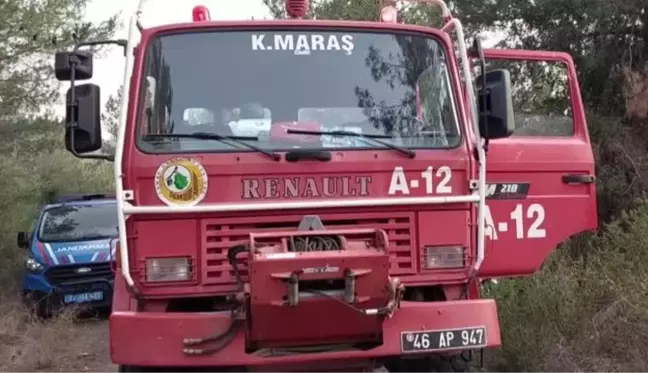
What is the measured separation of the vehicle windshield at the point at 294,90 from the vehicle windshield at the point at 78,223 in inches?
297

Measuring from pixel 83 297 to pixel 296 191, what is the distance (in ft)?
25.0

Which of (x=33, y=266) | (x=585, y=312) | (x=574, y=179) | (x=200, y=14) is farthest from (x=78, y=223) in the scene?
(x=574, y=179)

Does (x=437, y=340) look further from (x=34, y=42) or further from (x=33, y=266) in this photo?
(x=34, y=42)

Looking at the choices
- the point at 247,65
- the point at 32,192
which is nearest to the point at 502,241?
the point at 247,65

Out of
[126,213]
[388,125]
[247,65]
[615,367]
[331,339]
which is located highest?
[247,65]

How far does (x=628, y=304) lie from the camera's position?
5633mm

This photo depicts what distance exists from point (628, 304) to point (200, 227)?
288 centimetres

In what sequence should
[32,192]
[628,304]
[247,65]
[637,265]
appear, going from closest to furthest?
[247,65]
[628,304]
[637,265]
[32,192]

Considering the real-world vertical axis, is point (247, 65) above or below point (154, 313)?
above

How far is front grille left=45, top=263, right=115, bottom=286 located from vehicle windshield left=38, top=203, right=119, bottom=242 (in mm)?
594

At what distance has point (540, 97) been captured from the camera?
8.08m

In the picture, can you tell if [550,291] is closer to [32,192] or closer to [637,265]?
[637,265]

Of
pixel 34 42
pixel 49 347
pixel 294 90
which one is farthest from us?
pixel 34 42

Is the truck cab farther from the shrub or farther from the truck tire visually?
the truck tire
